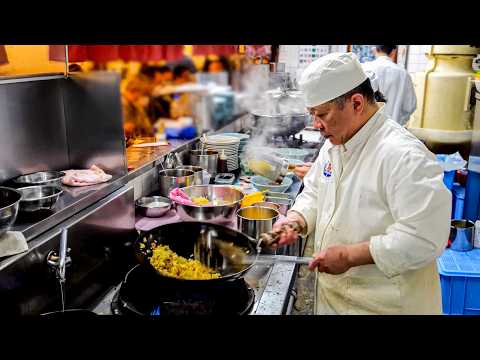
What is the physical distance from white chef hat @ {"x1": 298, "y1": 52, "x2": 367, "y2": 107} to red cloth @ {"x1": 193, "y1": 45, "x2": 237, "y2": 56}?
2.49ft

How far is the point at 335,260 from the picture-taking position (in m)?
1.67

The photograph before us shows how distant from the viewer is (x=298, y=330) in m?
0.85

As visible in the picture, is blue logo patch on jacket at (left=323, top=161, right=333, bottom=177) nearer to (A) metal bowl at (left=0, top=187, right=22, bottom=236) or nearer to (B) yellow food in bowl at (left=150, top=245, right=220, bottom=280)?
(B) yellow food in bowl at (left=150, top=245, right=220, bottom=280)

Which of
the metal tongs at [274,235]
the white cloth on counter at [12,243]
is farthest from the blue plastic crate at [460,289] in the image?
the white cloth on counter at [12,243]

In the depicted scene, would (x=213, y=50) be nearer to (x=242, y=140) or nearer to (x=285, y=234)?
(x=285, y=234)

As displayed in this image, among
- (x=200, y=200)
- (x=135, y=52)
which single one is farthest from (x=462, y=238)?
(x=135, y=52)

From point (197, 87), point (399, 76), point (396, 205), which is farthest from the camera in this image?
point (399, 76)

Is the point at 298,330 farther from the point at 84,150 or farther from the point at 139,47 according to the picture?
the point at 84,150

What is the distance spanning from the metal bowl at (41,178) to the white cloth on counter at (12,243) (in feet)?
1.68

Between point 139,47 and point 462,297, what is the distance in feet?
9.65

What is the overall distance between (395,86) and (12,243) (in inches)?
181

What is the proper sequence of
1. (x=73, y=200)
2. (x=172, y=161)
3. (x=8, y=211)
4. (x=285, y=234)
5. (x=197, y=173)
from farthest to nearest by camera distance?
(x=172, y=161), (x=197, y=173), (x=73, y=200), (x=285, y=234), (x=8, y=211)
